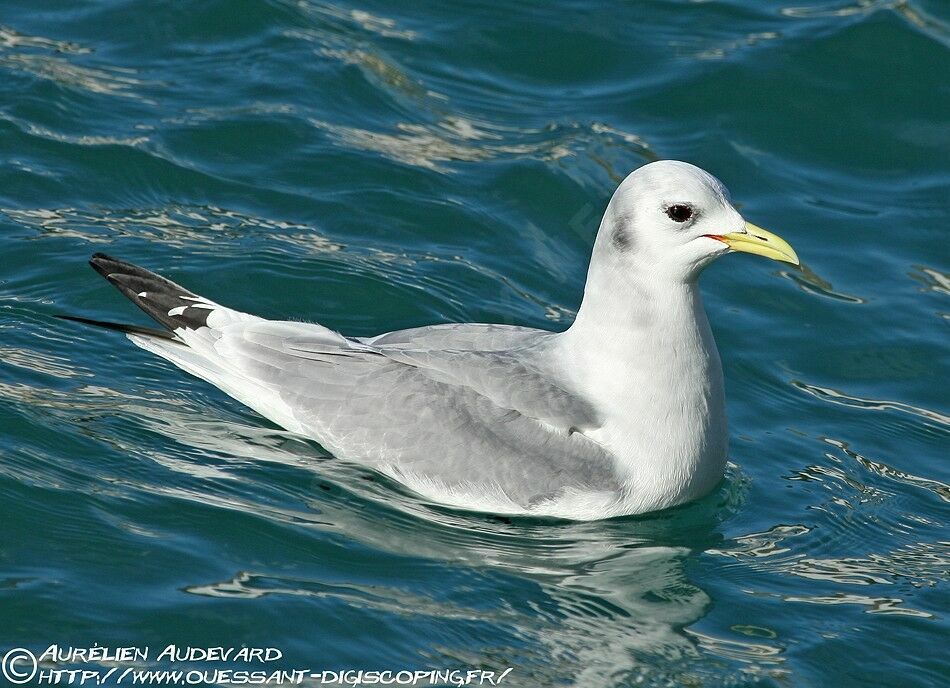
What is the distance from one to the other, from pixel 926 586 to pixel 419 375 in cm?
270

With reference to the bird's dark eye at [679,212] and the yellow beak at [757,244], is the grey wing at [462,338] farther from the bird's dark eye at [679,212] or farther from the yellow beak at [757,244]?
the yellow beak at [757,244]

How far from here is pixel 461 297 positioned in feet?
31.6

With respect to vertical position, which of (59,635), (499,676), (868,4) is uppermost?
(868,4)

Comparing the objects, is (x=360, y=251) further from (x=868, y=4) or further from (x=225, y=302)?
(x=868, y=4)

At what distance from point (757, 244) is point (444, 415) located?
176 cm

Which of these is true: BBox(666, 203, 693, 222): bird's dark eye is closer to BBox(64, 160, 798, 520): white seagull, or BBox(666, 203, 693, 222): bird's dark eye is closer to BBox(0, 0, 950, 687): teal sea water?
BBox(64, 160, 798, 520): white seagull

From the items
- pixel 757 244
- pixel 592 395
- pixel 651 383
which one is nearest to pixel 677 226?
pixel 757 244

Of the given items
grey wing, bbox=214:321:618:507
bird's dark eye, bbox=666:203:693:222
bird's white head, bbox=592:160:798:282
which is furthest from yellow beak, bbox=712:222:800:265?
grey wing, bbox=214:321:618:507

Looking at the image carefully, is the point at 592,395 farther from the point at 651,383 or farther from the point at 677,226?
the point at 677,226

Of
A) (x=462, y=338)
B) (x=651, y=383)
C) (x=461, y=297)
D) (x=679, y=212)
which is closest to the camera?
(x=679, y=212)

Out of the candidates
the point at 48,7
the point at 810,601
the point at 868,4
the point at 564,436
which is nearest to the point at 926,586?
the point at 810,601

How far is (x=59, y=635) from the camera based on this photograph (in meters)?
6.30

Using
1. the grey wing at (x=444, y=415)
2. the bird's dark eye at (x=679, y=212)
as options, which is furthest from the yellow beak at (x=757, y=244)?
the grey wing at (x=444, y=415)

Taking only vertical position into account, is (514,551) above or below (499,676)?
above
